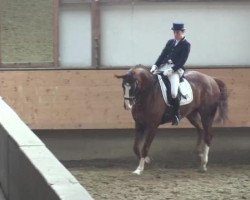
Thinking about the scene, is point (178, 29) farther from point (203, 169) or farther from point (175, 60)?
point (203, 169)

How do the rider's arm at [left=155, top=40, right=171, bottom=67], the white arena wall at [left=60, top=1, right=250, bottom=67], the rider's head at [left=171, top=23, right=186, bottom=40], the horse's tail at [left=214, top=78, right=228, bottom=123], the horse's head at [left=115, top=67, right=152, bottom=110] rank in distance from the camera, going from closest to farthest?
the horse's head at [left=115, top=67, right=152, bottom=110], the rider's head at [left=171, top=23, right=186, bottom=40], the rider's arm at [left=155, top=40, right=171, bottom=67], the horse's tail at [left=214, top=78, right=228, bottom=123], the white arena wall at [left=60, top=1, right=250, bottom=67]

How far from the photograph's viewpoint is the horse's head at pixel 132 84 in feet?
30.2

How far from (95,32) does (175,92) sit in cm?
218

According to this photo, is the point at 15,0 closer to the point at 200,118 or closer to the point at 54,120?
the point at 54,120

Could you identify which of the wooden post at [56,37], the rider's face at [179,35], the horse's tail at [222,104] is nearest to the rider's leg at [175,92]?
the rider's face at [179,35]

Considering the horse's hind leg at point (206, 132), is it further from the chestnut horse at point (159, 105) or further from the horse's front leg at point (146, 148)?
the horse's front leg at point (146, 148)

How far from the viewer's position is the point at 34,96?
10.6 metres

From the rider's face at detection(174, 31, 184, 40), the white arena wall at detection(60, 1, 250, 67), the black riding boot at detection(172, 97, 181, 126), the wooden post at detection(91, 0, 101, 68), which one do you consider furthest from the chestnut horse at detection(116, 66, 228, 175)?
the wooden post at detection(91, 0, 101, 68)

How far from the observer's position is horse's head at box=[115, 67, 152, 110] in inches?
362

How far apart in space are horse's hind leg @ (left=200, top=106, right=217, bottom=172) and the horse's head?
1.65 m

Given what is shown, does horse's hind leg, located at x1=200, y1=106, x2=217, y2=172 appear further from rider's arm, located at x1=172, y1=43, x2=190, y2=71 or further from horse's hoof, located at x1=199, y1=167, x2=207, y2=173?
rider's arm, located at x1=172, y1=43, x2=190, y2=71

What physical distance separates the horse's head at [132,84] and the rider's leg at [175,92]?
53cm

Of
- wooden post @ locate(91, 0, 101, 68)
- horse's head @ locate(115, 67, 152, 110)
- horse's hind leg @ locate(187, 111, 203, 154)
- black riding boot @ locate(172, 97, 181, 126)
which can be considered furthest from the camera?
wooden post @ locate(91, 0, 101, 68)

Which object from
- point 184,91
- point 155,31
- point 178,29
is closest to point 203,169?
point 184,91
